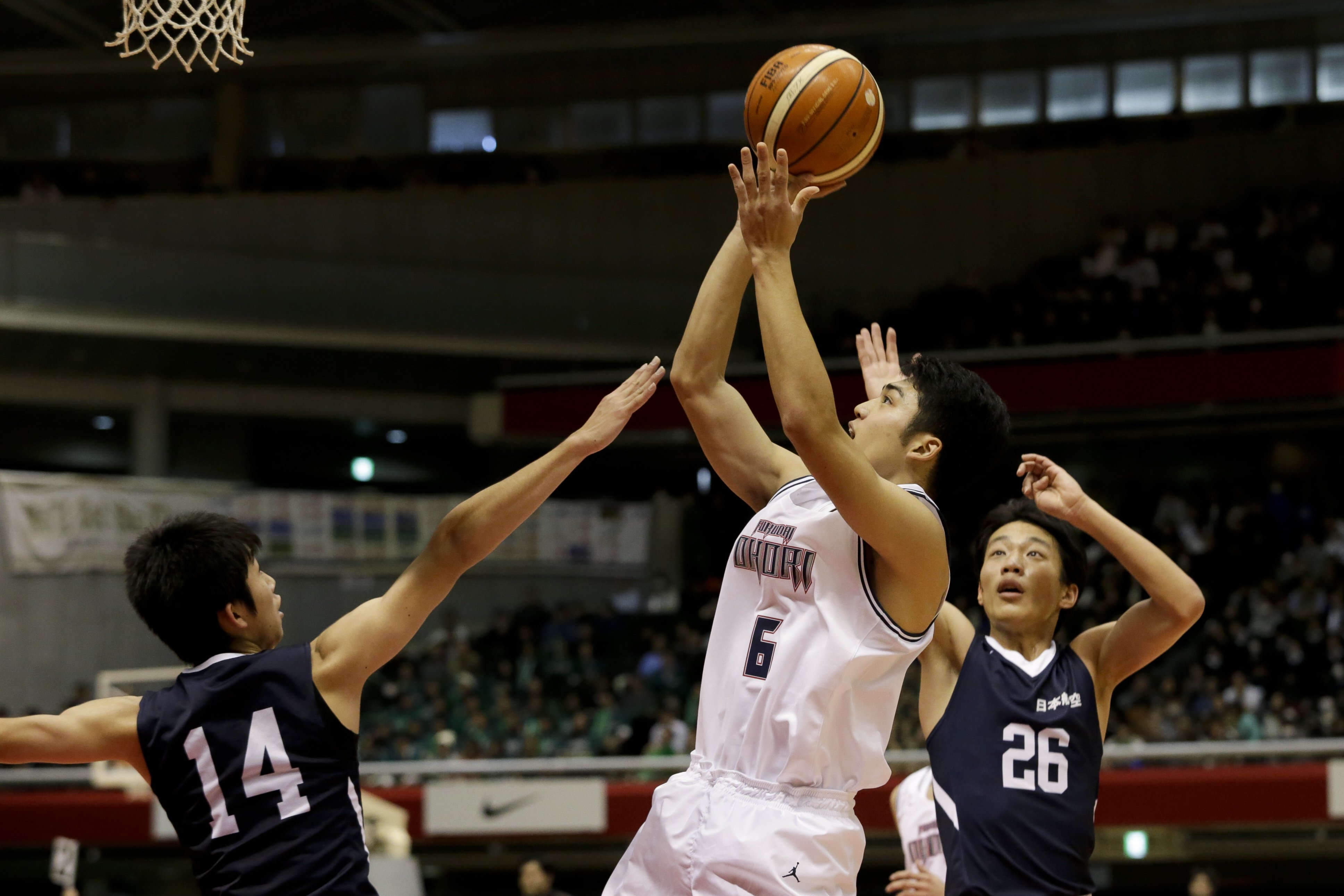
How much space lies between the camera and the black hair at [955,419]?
304cm

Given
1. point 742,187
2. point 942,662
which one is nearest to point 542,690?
point 942,662

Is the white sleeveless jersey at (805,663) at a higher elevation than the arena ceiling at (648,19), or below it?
below

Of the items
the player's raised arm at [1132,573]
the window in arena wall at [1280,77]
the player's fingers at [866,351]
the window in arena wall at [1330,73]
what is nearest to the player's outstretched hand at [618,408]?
the player's fingers at [866,351]

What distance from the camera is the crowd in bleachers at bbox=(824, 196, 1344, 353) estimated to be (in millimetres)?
15812

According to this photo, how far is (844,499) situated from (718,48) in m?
16.7

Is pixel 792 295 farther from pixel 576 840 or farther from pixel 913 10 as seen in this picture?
pixel 913 10

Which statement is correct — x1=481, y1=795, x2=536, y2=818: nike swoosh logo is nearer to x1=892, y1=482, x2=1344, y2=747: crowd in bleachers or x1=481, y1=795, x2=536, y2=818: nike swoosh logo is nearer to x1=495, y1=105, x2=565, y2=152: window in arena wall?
x1=892, y1=482, x2=1344, y2=747: crowd in bleachers

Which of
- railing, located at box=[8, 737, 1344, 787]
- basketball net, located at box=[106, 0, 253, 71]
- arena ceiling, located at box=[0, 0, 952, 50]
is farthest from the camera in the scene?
arena ceiling, located at box=[0, 0, 952, 50]

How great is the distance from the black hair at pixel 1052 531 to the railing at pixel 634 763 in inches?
207

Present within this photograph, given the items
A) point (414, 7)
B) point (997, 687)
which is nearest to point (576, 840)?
point (997, 687)

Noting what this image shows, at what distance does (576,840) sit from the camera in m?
10.3

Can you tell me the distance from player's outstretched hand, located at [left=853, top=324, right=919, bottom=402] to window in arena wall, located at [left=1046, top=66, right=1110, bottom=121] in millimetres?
17138

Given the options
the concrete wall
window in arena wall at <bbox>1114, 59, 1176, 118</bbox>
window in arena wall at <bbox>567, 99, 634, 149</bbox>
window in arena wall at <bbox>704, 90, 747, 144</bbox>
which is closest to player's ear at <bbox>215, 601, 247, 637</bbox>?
the concrete wall

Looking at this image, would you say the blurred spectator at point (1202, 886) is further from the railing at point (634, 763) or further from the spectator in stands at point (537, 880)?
the spectator in stands at point (537, 880)
